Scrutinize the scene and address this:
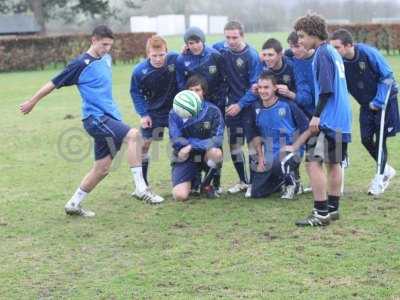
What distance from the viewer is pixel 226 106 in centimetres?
773

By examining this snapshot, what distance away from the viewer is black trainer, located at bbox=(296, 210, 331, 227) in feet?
19.9

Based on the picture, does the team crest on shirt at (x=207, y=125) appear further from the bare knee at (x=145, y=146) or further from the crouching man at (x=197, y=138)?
the bare knee at (x=145, y=146)

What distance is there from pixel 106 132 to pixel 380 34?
2644 centimetres

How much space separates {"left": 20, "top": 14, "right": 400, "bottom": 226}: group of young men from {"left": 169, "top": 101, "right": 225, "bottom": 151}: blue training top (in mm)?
11

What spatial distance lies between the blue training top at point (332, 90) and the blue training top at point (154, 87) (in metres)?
2.21

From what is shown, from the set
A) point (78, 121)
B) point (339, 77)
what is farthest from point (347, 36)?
point (78, 121)

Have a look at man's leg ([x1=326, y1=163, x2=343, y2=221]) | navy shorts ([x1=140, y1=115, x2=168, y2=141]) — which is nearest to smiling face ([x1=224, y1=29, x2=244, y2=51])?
navy shorts ([x1=140, y1=115, x2=168, y2=141])

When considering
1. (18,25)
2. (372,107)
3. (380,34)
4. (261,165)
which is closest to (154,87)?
(261,165)

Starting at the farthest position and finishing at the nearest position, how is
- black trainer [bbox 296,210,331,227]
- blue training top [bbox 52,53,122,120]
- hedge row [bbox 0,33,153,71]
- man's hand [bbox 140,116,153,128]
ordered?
hedge row [bbox 0,33,153,71] < man's hand [bbox 140,116,153,128] < blue training top [bbox 52,53,122,120] < black trainer [bbox 296,210,331,227]

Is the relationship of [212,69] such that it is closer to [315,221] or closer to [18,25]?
[315,221]

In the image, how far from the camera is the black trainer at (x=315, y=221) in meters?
6.07

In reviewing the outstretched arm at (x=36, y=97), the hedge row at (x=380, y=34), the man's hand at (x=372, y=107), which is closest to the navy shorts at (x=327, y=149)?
the man's hand at (x=372, y=107)

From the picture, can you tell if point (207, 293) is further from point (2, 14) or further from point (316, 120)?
point (2, 14)

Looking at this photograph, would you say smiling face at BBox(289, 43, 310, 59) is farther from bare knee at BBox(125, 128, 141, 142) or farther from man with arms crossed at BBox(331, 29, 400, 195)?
bare knee at BBox(125, 128, 141, 142)
